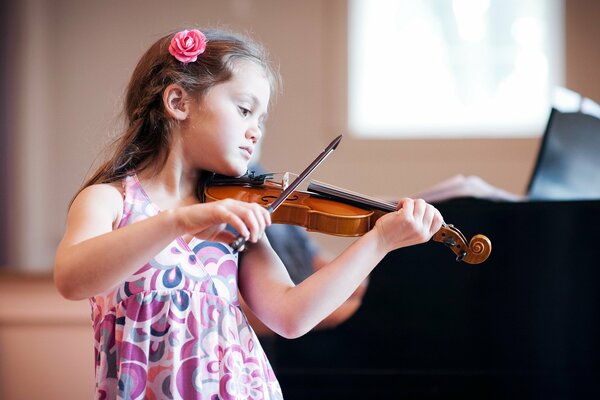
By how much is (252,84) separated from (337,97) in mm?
2409

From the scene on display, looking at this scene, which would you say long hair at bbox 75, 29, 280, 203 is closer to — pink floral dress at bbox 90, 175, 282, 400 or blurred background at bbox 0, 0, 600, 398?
pink floral dress at bbox 90, 175, 282, 400

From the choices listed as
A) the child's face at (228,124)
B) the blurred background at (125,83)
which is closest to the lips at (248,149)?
the child's face at (228,124)

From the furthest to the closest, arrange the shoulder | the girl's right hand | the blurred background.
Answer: the blurred background
the shoulder
the girl's right hand

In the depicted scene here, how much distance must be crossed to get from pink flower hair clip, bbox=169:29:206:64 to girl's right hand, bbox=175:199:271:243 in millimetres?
283

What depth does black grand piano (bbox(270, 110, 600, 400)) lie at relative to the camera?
1.67 meters

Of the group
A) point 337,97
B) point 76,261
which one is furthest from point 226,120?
point 337,97

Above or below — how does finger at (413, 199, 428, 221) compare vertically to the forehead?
below

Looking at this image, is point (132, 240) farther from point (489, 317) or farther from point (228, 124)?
point (489, 317)

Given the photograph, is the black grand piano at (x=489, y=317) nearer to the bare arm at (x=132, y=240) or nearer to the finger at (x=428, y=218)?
the finger at (x=428, y=218)

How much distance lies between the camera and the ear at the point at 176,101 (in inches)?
41.9

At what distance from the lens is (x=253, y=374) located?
3.33ft

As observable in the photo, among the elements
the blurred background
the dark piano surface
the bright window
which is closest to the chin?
the dark piano surface

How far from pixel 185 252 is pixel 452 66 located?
262 centimetres

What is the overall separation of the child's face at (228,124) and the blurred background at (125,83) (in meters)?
2.28
